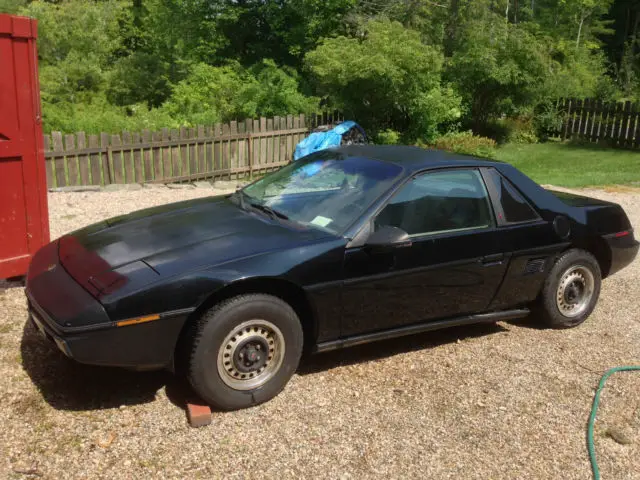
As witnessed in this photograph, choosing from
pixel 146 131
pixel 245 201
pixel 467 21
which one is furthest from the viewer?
pixel 467 21

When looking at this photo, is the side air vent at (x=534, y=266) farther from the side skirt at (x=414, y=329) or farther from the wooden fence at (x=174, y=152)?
the wooden fence at (x=174, y=152)

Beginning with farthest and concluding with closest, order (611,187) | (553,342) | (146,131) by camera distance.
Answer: (611,187)
(146,131)
(553,342)

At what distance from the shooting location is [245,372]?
3.68 m

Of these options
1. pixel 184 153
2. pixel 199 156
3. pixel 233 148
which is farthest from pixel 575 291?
pixel 233 148

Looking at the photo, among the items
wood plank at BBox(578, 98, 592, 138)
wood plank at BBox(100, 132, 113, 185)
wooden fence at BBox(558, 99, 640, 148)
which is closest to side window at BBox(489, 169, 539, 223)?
wood plank at BBox(100, 132, 113, 185)

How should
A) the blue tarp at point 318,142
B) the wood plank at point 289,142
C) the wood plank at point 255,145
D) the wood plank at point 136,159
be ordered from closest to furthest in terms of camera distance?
Answer: 1. the wood plank at point 136,159
2. the blue tarp at point 318,142
3. the wood plank at point 255,145
4. the wood plank at point 289,142

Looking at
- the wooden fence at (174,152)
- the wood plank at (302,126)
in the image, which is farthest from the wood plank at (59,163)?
the wood plank at (302,126)

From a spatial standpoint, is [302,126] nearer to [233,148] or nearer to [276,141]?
[276,141]

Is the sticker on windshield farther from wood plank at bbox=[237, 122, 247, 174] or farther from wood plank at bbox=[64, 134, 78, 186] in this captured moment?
wood plank at bbox=[237, 122, 247, 174]

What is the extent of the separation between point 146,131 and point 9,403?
27.7 feet

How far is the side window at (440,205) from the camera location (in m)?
4.23

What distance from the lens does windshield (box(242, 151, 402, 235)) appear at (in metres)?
4.20

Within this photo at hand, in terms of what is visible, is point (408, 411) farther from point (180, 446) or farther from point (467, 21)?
point (467, 21)

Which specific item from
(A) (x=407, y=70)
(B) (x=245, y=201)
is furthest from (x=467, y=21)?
(B) (x=245, y=201)
